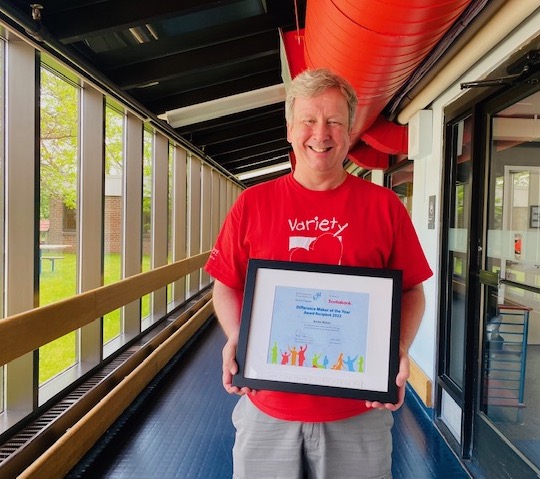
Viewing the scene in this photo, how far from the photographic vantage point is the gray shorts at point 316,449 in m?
1.15

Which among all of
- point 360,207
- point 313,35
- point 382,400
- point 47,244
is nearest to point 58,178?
point 47,244

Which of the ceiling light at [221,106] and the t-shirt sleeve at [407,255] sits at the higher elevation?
the ceiling light at [221,106]

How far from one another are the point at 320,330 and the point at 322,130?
51 cm

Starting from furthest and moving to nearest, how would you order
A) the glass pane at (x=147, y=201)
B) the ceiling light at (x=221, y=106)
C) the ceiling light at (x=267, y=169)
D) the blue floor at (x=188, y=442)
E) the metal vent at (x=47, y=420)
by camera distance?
the ceiling light at (x=267, y=169)
the glass pane at (x=147, y=201)
the ceiling light at (x=221, y=106)
the blue floor at (x=188, y=442)
the metal vent at (x=47, y=420)

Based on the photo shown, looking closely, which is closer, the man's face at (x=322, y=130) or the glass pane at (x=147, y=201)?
the man's face at (x=322, y=130)

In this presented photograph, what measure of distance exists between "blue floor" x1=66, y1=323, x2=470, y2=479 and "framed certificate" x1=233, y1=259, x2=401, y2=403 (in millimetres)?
1834

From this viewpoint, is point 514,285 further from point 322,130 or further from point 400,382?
point 322,130

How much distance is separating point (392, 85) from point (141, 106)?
8.38 feet

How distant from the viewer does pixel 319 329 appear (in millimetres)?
1096

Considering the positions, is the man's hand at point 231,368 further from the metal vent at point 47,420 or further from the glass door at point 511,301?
the metal vent at point 47,420

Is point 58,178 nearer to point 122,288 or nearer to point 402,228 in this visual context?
point 122,288

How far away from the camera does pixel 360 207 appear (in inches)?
46.9

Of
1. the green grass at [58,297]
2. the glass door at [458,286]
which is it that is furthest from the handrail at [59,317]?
the glass door at [458,286]

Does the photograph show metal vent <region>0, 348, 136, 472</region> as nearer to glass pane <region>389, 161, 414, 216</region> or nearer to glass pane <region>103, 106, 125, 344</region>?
glass pane <region>103, 106, 125, 344</region>
